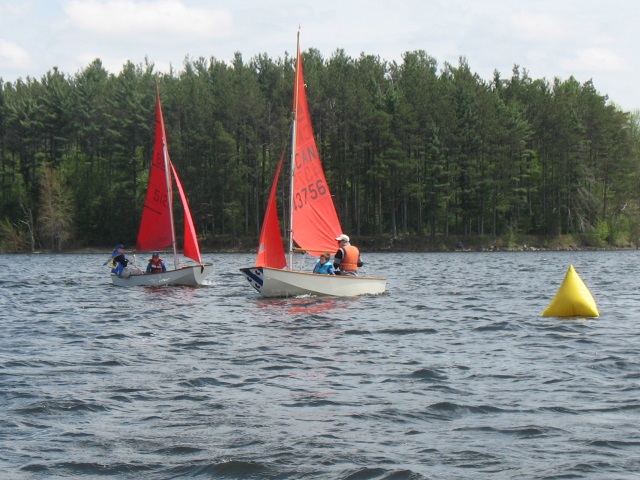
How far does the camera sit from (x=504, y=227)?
86125 millimetres

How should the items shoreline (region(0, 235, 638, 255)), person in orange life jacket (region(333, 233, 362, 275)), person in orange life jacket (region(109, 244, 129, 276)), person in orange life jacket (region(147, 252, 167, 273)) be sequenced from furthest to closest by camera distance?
shoreline (region(0, 235, 638, 255)) < person in orange life jacket (region(109, 244, 129, 276)) < person in orange life jacket (region(147, 252, 167, 273)) < person in orange life jacket (region(333, 233, 362, 275))

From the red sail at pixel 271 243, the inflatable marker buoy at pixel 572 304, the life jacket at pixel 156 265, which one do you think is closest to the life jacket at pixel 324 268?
the red sail at pixel 271 243

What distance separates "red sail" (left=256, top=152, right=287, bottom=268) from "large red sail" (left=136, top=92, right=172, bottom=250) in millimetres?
7555

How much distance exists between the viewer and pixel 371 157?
88500 mm

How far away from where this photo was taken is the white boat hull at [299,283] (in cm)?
2666

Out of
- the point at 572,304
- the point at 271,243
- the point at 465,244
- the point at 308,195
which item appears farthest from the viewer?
the point at 465,244

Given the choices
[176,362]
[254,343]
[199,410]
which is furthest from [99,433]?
[254,343]

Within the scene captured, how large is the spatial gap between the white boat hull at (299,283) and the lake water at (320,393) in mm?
1326

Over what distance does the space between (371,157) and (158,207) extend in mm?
55507

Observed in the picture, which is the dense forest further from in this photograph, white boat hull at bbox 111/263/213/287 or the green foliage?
white boat hull at bbox 111/263/213/287

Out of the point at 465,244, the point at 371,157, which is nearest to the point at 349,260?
the point at 465,244

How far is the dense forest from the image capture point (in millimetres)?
84125

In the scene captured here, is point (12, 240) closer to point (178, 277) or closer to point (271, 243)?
point (178, 277)

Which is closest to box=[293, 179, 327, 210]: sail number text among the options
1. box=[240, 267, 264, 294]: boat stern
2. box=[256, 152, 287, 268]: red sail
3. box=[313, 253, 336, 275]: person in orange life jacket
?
box=[256, 152, 287, 268]: red sail
